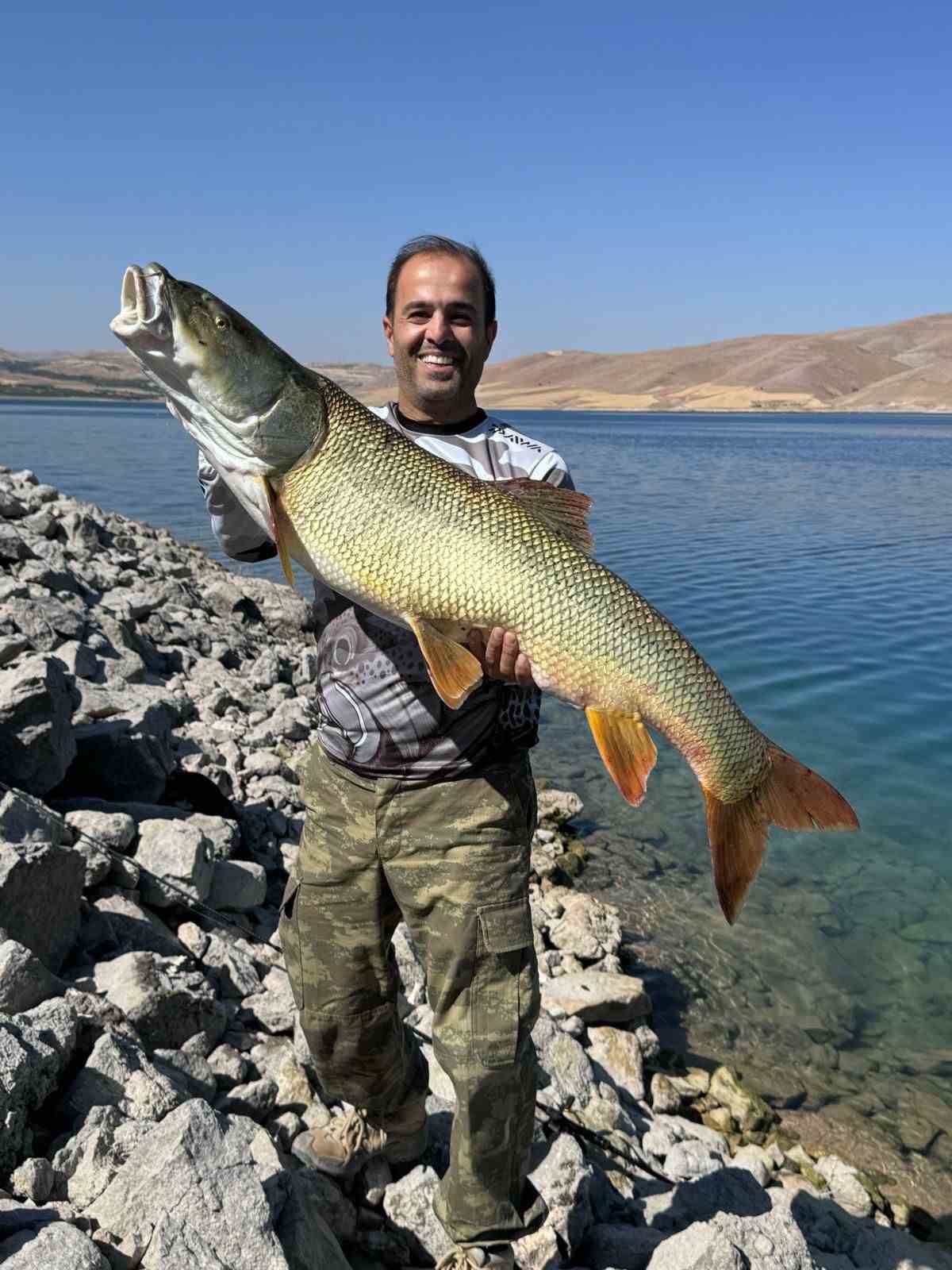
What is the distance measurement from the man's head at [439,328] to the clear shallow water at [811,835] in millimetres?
4233

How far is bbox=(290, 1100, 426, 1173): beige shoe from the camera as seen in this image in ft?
11.1

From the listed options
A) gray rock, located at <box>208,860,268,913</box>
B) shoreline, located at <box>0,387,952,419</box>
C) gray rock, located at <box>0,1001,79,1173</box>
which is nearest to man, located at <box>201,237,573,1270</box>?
gray rock, located at <box>0,1001,79,1173</box>

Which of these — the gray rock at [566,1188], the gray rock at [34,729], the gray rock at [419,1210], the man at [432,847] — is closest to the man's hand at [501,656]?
the man at [432,847]

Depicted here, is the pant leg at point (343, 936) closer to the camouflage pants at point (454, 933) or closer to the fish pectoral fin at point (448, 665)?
the camouflage pants at point (454, 933)

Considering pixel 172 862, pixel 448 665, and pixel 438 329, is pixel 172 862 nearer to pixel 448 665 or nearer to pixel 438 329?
pixel 448 665

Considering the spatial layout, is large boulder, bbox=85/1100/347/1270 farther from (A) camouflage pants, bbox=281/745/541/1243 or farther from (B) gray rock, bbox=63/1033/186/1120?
(A) camouflage pants, bbox=281/745/541/1243

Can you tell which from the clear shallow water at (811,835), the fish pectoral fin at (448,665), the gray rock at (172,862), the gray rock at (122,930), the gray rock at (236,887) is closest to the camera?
the fish pectoral fin at (448,665)

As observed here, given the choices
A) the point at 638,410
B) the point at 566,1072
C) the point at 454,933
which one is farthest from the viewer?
the point at 638,410

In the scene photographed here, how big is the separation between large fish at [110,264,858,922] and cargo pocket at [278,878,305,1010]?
0.97 metres

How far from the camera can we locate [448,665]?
279 centimetres

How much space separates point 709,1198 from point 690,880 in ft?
12.2

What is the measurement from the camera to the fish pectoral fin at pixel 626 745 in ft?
9.61

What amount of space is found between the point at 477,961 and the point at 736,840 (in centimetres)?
86

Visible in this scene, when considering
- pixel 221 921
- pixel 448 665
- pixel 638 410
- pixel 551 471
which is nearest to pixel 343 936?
pixel 448 665
